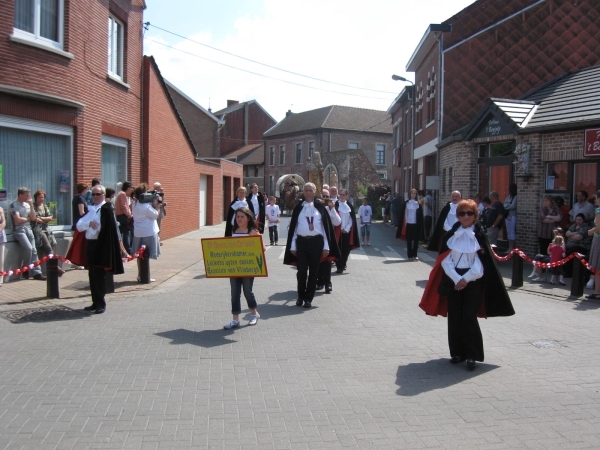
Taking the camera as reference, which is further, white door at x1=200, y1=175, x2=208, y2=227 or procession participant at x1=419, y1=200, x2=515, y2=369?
white door at x1=200, y1=175, x2=208, y2=227

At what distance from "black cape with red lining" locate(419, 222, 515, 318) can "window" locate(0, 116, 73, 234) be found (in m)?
8.27

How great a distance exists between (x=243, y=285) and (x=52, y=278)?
3.51 meters

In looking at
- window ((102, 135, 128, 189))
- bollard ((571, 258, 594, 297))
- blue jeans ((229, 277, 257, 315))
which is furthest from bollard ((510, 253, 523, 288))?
window ((102, 135, 128, 189))

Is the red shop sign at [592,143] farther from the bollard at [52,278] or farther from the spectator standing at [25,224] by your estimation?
the spectator standing at [25,224]

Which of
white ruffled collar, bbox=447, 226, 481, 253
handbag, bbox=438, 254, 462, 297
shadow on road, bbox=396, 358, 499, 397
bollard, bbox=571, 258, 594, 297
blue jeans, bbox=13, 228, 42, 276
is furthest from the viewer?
blue jeans, bbox=13, 228, 42, 276

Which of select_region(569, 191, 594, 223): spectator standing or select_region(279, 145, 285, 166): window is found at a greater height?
select_region(279, 145, 285, 166): window

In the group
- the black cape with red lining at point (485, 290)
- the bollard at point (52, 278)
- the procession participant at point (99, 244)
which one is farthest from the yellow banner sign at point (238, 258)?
the bollard at point (52, 278)

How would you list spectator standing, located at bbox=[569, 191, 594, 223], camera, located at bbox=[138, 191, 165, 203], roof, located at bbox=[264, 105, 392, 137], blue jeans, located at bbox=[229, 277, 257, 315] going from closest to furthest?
blue jeans, located at bbox=[229, 277, 257, 315]
camera, located at bbox=[138, 191, 165, 203]
spectator standing, located at bbox=[569, 191, 594, 223]
roof, located at bbox=[264, 105, 392, 137]

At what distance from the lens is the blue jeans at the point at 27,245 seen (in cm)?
1148

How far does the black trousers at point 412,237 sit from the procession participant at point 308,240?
7289 millimetres

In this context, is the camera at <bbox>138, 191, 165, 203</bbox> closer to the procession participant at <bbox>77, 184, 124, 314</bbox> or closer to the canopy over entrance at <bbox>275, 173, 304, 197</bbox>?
the procession participant at <bbox>77, 184, 124, 314</bbox>

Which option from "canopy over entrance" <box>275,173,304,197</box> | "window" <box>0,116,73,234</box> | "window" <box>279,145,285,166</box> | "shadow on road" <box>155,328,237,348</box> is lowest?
"shadow on road" <box>155,328,237,348</box>

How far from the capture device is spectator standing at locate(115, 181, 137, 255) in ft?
41.0

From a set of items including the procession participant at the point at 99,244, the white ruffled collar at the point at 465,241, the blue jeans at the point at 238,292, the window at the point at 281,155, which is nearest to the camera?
the white ruffled collar at the point at 465,241
